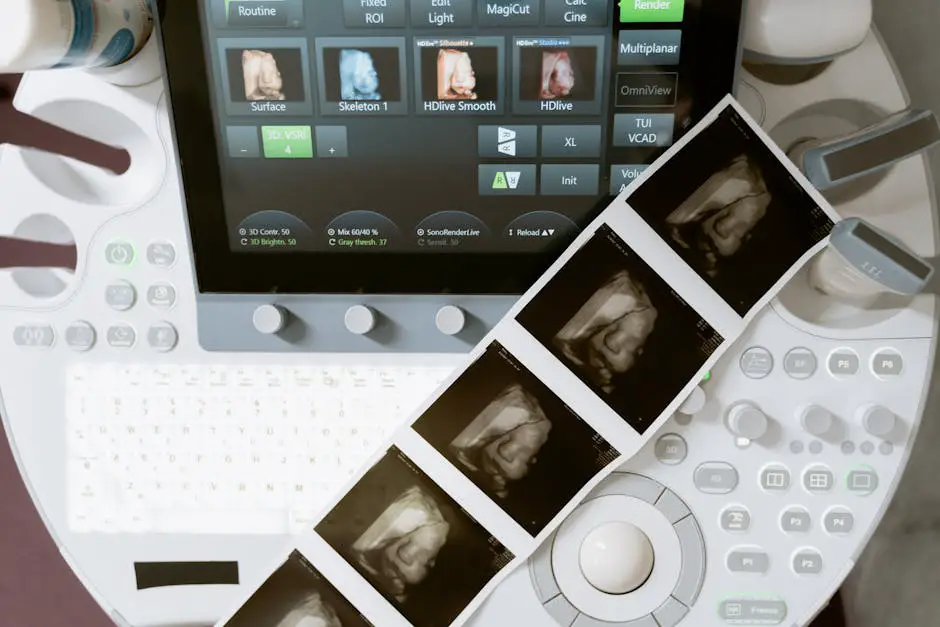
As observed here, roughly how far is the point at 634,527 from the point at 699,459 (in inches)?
3.3

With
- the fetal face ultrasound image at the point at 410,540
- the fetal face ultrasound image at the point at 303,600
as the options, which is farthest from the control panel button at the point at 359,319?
the fetal face ultrasound image at the point at 303,600

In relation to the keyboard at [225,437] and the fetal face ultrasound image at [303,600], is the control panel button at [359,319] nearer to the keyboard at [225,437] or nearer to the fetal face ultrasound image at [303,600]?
the keyboard at [225,437]

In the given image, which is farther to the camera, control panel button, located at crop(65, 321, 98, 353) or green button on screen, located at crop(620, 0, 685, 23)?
control panel button, located at crop(65, 321, 98, 353)

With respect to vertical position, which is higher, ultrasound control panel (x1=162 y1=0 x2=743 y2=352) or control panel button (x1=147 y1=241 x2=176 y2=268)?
ultrasound control panel (x1=162 y1=0 x2=743 y2=352)

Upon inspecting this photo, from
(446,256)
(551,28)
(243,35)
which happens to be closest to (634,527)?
(446,256)

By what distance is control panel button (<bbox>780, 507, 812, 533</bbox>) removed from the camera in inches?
27.2

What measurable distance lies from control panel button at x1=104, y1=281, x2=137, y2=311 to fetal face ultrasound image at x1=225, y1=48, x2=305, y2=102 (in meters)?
0.20

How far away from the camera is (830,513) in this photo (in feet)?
2.26

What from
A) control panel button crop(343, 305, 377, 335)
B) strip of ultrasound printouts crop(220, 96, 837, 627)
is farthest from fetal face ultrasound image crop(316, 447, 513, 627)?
control panel button crop(343, 305, 377, 335)

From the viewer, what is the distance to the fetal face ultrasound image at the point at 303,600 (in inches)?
27.0

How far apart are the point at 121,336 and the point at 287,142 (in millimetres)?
241

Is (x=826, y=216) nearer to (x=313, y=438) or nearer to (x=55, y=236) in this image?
(x=313, y=438)

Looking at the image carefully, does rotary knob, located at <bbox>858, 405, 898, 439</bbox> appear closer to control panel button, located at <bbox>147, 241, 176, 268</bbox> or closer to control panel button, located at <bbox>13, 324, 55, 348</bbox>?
control panel button, located at <bbox>147, 241, 176, 268</bbox>

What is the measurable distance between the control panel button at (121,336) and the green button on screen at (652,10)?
1.66 feet
